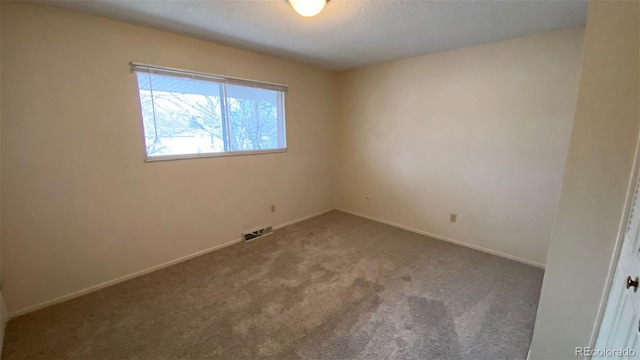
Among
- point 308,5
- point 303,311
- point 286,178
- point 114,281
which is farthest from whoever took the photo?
point 286,178

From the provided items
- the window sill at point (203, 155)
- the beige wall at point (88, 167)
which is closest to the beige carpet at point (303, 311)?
the beige wall at point (88, 167)

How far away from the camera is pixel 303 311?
201cm

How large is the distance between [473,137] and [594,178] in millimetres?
1942

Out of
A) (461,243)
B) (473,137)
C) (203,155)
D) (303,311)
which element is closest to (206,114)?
(203,155)

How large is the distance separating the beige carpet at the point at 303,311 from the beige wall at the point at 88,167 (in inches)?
10.9

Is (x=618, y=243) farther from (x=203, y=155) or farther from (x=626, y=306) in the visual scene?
(x=203, y=155)

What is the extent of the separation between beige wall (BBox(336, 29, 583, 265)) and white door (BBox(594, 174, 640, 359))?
1.81 m

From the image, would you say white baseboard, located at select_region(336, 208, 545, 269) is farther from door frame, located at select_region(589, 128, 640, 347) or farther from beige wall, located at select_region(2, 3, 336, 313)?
beige wall, located at select_region(2, 3, 336, 313)

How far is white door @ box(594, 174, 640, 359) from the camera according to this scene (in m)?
0.87

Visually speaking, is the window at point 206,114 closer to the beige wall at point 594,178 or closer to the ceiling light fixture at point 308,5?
the ceiling light fixture at point 308,5

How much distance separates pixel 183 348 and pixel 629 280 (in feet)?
7.46

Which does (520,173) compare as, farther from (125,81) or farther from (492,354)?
(125,81)

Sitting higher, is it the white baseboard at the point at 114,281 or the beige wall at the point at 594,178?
the beige wall at the point at 594,178

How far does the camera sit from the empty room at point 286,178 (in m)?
1.27
